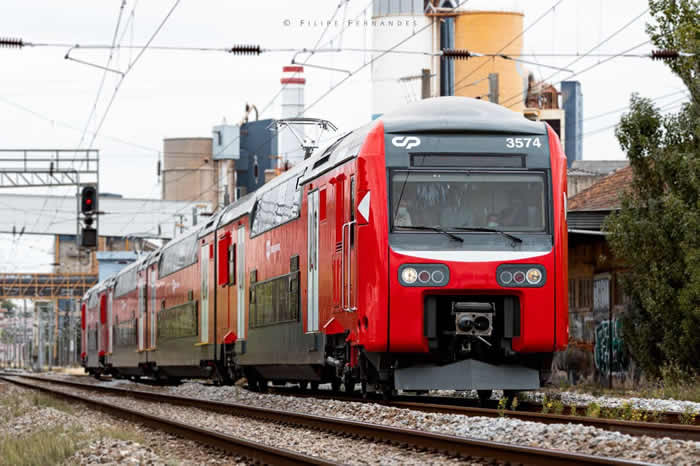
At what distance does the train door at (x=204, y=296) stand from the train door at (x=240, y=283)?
2791mm

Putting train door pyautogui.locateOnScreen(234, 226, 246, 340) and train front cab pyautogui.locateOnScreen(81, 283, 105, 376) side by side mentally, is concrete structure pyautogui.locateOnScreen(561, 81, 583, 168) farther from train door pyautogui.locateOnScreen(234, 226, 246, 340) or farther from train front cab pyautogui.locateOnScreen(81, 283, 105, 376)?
train door pyautogui.locateOnScreen(234, 226, 246, 340)

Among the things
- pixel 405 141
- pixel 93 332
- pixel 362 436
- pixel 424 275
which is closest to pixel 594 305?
pixel 405 141

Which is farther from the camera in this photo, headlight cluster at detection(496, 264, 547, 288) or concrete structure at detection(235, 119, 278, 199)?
concrete structure at detection(235, 119, 278, 199)

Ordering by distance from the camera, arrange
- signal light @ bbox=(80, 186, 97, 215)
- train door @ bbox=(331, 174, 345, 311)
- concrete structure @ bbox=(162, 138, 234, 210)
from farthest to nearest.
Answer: concrete structure @ bbox=(162, 138, 234, 210) → signal light @ bbox=(80, 186, 97, 215) → train door @ bbox=(331, 174, 345, 311)

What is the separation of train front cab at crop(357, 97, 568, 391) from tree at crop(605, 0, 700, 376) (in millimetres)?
5975

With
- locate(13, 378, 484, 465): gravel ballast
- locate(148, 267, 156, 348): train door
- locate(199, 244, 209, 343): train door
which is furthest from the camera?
locate(148, 267, 156, 348): train door

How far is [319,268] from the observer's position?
55.4ft

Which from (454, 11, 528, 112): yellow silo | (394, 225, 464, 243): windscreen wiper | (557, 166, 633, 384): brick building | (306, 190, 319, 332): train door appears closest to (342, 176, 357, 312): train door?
(394, 225, 464, 243): windscreen wiper

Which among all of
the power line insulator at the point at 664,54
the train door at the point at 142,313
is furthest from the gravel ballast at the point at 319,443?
the train door at the point at 142,313

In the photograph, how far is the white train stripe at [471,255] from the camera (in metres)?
14.2

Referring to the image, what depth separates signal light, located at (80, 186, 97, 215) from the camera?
31.1m

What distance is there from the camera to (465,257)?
14.2m

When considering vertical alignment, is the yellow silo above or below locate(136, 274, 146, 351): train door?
above

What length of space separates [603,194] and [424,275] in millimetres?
18602
